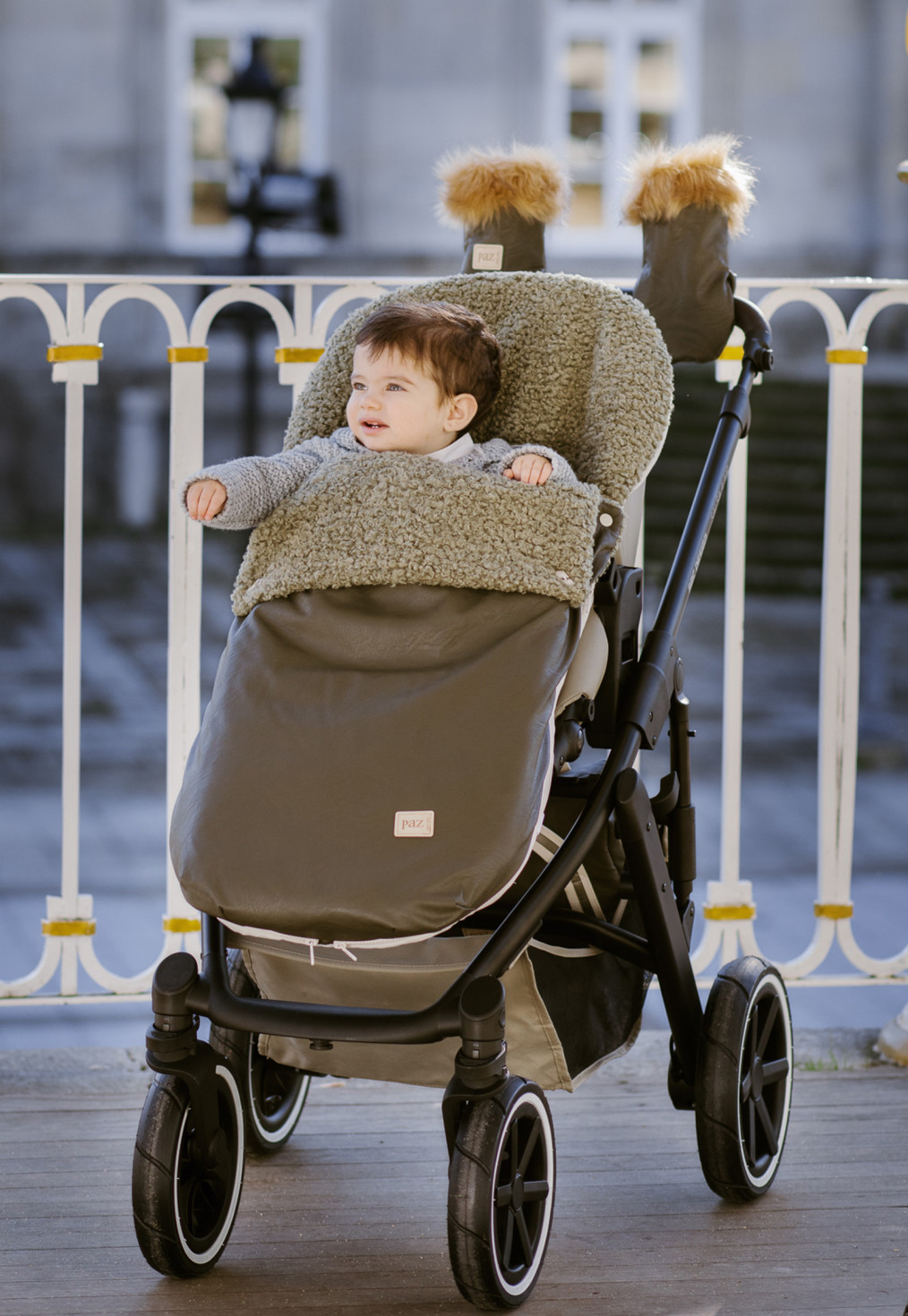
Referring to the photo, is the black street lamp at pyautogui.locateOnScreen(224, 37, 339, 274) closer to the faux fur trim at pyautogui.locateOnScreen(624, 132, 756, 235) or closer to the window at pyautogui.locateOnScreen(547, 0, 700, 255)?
the window at pyautogui.locateOnScreen(547, 0, 700, 255)

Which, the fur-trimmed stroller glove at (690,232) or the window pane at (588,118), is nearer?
the fur-trimmed stroller glove at (690,232)

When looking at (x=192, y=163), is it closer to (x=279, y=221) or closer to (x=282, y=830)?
(x=279, y=221)

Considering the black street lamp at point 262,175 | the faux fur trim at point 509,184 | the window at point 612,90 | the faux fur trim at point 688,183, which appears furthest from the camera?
the window at point 612,90

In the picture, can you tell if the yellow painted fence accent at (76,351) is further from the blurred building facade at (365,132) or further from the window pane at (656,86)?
the window pane at (656,86)

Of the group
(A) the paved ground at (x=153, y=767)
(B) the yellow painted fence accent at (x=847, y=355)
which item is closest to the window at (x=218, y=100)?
(A) the paved ground at (x=153, y=767)

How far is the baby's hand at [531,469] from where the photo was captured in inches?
73.9

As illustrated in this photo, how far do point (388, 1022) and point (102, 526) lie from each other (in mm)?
11056

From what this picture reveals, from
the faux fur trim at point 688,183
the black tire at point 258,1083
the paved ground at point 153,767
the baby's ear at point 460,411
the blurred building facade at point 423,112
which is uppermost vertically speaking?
the blurred building facade at point 423,112

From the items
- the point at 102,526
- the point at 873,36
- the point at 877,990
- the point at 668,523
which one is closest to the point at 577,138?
the point at 873,36

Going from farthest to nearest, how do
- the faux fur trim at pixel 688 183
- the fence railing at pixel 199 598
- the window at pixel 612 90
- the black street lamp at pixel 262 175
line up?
the window at pixel 612 90, the black street lamp at pixel 262 175, the fence railing at pixel 199 598, the faux fur trim at pixel 688 183

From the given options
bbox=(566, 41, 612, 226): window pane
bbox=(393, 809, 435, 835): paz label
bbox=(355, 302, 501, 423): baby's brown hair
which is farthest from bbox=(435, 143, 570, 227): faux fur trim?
bbox=(566, 41, 612, 226): window pane

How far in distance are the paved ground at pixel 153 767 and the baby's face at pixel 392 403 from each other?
6.01 feet

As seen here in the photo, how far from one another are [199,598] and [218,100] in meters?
11.7

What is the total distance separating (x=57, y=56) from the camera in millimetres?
13031
